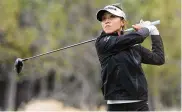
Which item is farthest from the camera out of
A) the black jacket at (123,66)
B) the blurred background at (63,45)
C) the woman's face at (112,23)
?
the blurred background at (63,45)

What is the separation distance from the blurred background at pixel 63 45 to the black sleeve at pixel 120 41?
901 cm

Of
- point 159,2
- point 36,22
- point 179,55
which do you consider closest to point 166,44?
point 179,55

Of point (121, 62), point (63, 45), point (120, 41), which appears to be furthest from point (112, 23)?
point (63, 45)

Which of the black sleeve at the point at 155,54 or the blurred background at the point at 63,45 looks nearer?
the black sleeve at the point at 155,54

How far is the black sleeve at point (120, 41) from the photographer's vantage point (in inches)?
146

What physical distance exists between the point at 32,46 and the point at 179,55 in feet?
18.6

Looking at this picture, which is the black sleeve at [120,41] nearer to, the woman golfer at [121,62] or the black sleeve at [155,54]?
the woman golfer at [121,62]

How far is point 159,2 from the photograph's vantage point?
16.8m

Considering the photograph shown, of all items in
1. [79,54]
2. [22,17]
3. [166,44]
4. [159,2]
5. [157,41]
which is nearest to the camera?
[157,41]

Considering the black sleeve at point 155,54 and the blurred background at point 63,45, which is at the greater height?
the blurred background at point 63,45

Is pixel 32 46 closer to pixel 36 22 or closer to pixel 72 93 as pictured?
pixel 36 22

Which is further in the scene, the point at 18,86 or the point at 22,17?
the point at 18,86

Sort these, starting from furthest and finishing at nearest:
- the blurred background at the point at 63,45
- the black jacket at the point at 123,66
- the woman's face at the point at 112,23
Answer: the blurred background at the point at 63,45 < the woman's face at the point at 112,23 < the black jacket at the point at 123,66

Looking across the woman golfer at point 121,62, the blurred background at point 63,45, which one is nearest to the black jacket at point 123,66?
the woman golfer at point 121,62
